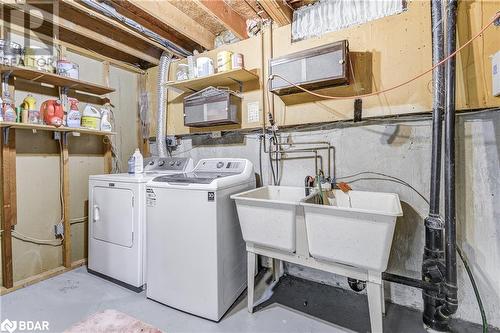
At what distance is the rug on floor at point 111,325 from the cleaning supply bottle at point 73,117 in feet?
5.47

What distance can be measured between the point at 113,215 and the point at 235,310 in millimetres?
1331

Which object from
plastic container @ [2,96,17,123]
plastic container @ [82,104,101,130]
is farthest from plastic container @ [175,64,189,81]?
plastic container @ [2,96,17,123]

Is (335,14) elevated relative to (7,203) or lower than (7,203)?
elevated

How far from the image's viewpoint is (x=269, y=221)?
5.11 feet

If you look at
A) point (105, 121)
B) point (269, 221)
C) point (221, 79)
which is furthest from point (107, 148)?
point (269, 221)

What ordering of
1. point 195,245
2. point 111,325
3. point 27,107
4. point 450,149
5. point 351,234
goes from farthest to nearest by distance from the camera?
point 27,107
point 195,245
point 111,325
point 450,149
point 351,234

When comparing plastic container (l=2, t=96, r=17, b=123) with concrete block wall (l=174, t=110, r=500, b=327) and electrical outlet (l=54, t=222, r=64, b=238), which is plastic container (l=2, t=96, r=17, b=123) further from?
concrete block wall (l=174, t=110, r=500, b=327)

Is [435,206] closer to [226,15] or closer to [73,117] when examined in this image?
[226,15]

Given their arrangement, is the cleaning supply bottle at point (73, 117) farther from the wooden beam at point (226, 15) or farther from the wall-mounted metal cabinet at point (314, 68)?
the wall-mounted metal cabinet at point (314, 68)

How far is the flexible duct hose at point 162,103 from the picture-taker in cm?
279

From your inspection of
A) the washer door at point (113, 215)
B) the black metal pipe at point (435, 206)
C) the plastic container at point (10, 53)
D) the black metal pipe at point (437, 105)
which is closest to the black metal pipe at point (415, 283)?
the black metal pipe at point (435, 206)

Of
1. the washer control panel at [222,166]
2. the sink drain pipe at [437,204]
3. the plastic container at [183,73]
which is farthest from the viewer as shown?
the plastic container at [183,73]

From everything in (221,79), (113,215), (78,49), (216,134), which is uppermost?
(78,49)

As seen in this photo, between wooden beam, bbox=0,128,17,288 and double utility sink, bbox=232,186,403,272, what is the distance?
1.94 meters
